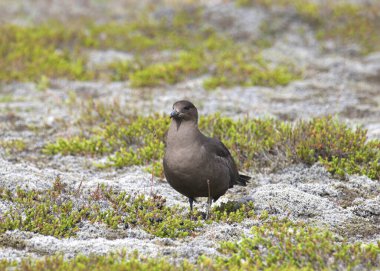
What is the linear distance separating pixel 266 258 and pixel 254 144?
4.10 metres

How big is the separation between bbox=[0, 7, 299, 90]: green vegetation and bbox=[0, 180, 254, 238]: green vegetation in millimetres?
7485

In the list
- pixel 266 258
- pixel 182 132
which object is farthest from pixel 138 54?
pixel 266 258

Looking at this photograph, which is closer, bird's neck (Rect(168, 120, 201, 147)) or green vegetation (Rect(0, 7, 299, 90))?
A: bird's neck (Rect(168, 120, 201, 147))

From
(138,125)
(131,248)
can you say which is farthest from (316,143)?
(131,248)

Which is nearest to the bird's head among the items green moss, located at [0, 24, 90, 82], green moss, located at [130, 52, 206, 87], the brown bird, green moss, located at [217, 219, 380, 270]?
the brown bird

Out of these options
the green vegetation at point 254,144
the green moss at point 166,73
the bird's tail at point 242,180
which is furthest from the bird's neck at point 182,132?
the green moss at point 166,73

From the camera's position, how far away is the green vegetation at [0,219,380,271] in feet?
20.0

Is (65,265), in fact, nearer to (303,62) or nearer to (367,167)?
(367,167)

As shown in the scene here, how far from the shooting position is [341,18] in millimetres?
19781

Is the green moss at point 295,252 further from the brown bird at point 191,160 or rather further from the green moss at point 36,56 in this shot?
the green moss at point 36,56

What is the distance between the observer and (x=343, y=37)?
743 inches

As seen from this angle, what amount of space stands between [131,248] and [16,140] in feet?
17.6

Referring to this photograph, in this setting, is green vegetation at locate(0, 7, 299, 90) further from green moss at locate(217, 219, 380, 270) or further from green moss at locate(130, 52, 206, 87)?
green moss at locate(217, 219, 380, 270)

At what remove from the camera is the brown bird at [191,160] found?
7.49 meters
